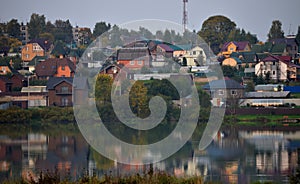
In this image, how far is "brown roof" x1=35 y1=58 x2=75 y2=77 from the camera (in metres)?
18.9

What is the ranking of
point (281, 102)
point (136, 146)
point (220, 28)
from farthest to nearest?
point (220, 28) < point (281, 102) < point (136, 146)

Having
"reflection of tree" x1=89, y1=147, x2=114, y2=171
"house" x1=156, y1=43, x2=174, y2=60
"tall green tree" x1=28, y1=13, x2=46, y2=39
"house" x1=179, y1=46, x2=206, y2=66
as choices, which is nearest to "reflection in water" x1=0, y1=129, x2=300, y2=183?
"reflection of tree" x1=89, y1=147, x2=114, y2=171

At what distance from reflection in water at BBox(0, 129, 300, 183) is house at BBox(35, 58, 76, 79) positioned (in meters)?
5.99

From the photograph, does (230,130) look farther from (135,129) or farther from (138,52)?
(138,52)

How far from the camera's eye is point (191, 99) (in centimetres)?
1526

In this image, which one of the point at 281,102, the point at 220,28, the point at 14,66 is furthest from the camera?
the point at 220,28

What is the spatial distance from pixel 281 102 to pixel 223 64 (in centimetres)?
507

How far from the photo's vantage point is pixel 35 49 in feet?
78.2

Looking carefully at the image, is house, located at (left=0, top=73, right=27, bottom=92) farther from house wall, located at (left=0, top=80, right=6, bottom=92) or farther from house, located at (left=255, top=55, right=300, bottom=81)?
house, located at (left=255, top=55, right=300, bottom=81)

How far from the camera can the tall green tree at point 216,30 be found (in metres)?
25.4

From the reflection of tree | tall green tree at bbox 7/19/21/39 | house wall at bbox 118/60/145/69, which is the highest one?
tall green tree at bbox 7/19/21/39

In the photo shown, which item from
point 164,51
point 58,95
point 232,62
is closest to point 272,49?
point 232,62

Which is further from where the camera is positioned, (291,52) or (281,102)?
(291,52)

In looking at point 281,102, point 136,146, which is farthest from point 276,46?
point 136,146
